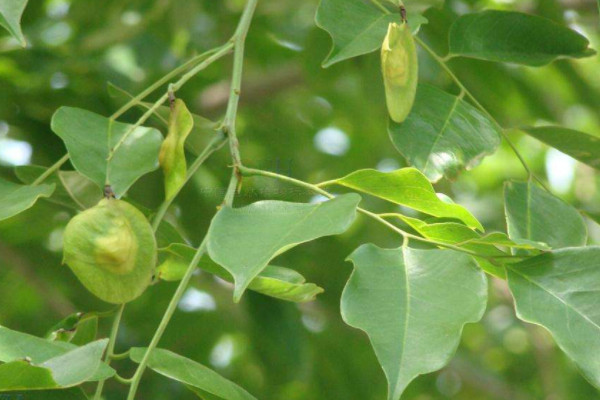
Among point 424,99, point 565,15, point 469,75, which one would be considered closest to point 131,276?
point 424,99

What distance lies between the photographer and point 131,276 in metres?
0.70

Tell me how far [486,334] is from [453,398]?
410 millimetres

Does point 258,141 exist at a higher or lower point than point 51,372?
lower

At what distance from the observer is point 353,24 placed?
32.9 inches

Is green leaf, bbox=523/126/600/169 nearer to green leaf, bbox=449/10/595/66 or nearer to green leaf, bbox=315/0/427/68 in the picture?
green leaf, bbox=449/10/595/66

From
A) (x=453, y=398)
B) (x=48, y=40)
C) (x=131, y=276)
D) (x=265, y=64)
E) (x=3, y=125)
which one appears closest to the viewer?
(x=131, y=276)

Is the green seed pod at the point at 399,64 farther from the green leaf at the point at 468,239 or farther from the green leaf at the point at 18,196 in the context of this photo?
the green leaf at the point at 18,196

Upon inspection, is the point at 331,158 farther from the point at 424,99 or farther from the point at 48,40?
the point at 424,99

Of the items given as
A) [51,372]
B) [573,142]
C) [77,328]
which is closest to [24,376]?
[51,372]

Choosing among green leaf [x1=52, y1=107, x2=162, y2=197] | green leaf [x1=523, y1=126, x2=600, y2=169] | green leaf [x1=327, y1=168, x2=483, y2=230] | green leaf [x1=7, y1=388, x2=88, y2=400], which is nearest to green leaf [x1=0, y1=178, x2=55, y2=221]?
green leaf [x1=52, y1=107, x2=162, y2=197]

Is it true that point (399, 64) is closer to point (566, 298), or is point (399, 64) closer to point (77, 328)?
point (566, 298)

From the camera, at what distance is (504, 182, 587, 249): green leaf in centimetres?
85

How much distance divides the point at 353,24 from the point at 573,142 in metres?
0.28

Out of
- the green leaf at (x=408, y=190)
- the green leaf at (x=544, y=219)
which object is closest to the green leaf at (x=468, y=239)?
the green leaf at (x=408, y=190)
